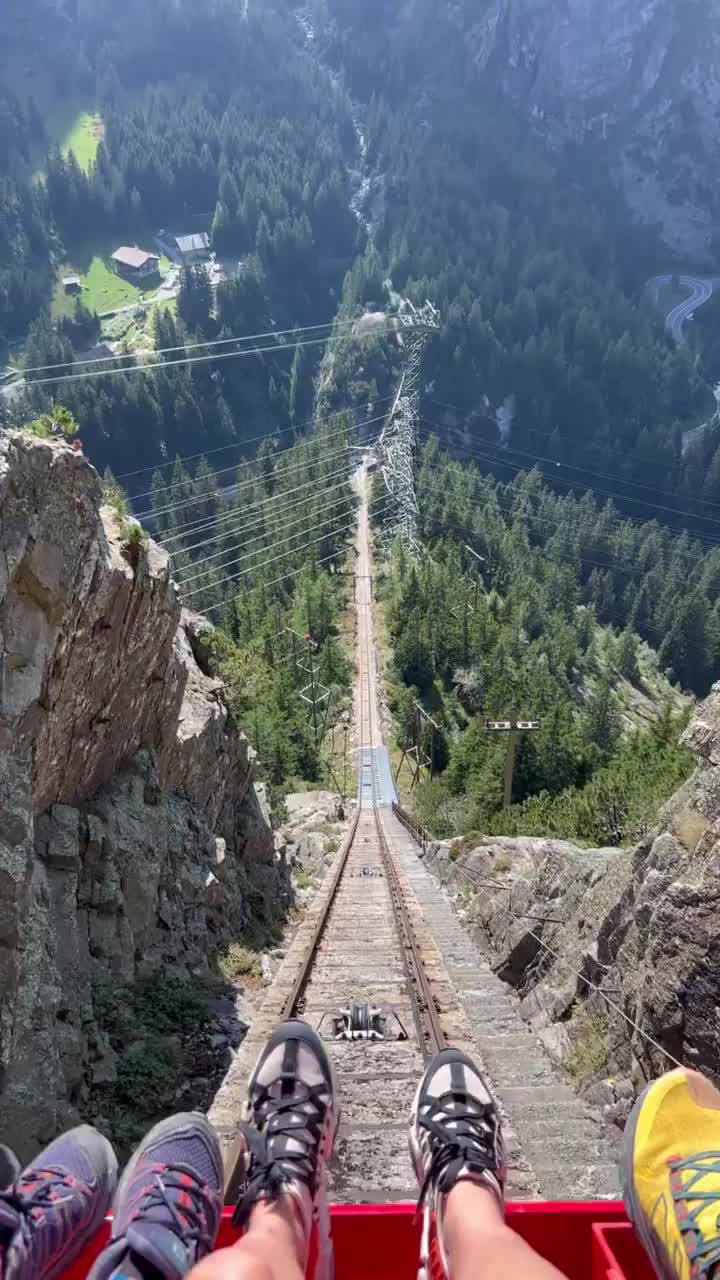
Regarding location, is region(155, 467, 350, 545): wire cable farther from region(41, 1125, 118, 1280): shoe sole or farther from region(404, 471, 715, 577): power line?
region(41, 1125, 118, 1280): shoe sole

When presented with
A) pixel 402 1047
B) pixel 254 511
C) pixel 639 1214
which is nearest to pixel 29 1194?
pixel 639 1214

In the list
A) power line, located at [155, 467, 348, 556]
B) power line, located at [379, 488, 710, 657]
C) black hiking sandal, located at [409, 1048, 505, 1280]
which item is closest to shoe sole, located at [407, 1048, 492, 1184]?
black hiking sandal, located at [409, 1048, 505, 1280]

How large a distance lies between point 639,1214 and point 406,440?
14563 cm

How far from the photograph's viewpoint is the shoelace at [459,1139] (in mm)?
3414

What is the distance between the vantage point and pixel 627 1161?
10.9 feet

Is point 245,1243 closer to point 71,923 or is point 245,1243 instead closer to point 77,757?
point 71,923

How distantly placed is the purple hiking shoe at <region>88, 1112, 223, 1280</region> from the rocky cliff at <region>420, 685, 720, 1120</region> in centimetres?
383

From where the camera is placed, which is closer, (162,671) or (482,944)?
(162,671)

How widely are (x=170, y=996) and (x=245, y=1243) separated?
7496 millimetres

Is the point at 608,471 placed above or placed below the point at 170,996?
below

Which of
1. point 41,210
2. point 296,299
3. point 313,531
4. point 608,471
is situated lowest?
point 608,471

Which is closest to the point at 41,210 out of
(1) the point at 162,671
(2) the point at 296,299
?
(2) the point at 296,299

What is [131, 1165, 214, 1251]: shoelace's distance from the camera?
9.50 ft

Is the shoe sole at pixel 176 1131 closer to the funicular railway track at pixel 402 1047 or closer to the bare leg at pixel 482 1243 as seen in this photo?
the bare leg at pixel 482 1243
